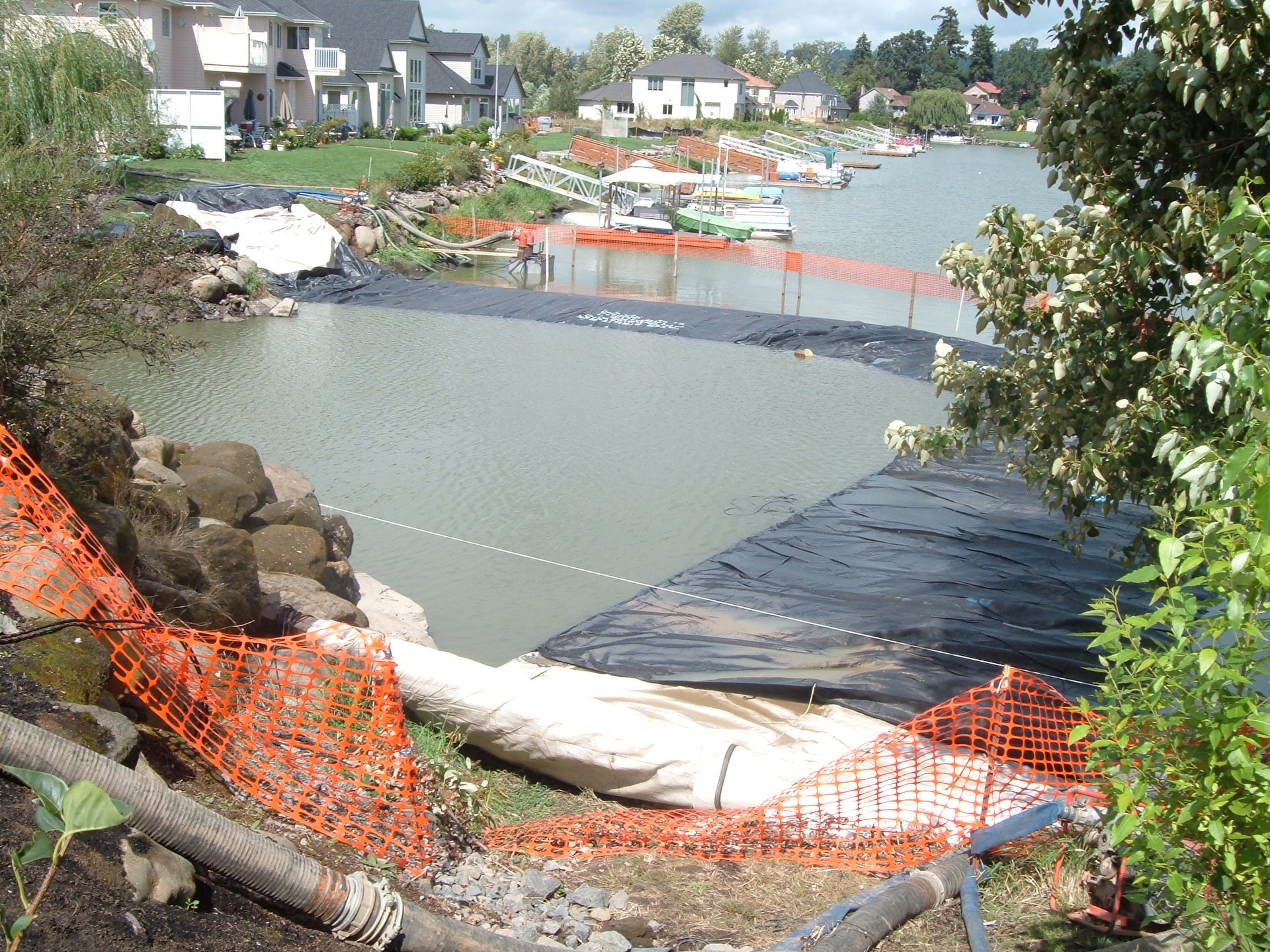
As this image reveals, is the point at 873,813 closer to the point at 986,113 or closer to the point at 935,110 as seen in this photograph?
the point at 935,110

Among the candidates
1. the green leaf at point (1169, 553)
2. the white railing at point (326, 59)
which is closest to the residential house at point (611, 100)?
the white railing at point (326, 59)

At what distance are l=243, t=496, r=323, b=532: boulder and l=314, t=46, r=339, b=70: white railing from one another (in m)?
50.4

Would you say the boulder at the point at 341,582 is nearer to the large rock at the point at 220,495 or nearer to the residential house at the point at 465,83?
the large rock at the point at 220,495

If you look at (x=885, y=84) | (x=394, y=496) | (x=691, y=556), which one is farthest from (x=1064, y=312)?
(x=885, y=84)

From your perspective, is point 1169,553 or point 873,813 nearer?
point 1169,553

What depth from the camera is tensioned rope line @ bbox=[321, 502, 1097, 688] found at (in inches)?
335

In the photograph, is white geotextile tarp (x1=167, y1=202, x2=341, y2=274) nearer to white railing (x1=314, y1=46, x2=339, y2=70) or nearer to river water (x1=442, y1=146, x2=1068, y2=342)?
river water (x1=442, y1=146, x2=1068, y2=342)

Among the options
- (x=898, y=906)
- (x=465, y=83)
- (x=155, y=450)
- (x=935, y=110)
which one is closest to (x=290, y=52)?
(x=465, y=83)

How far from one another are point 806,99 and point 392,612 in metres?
126

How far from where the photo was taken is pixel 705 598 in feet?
32.2

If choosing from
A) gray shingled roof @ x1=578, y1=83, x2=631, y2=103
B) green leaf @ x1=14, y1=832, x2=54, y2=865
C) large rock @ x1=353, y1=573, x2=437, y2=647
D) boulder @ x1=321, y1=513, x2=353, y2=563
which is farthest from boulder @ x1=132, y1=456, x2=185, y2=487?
gray shingled roof @ x1=578, y1=83, x2=631, y2=103

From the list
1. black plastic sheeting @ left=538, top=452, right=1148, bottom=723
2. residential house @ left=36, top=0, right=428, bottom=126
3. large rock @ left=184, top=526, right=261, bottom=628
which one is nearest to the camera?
large rock @ left=184, top=526, right=261, bottom=628

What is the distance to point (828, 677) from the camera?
26.7 feet

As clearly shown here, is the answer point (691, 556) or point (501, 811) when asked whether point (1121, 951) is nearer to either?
point (501, 811)
